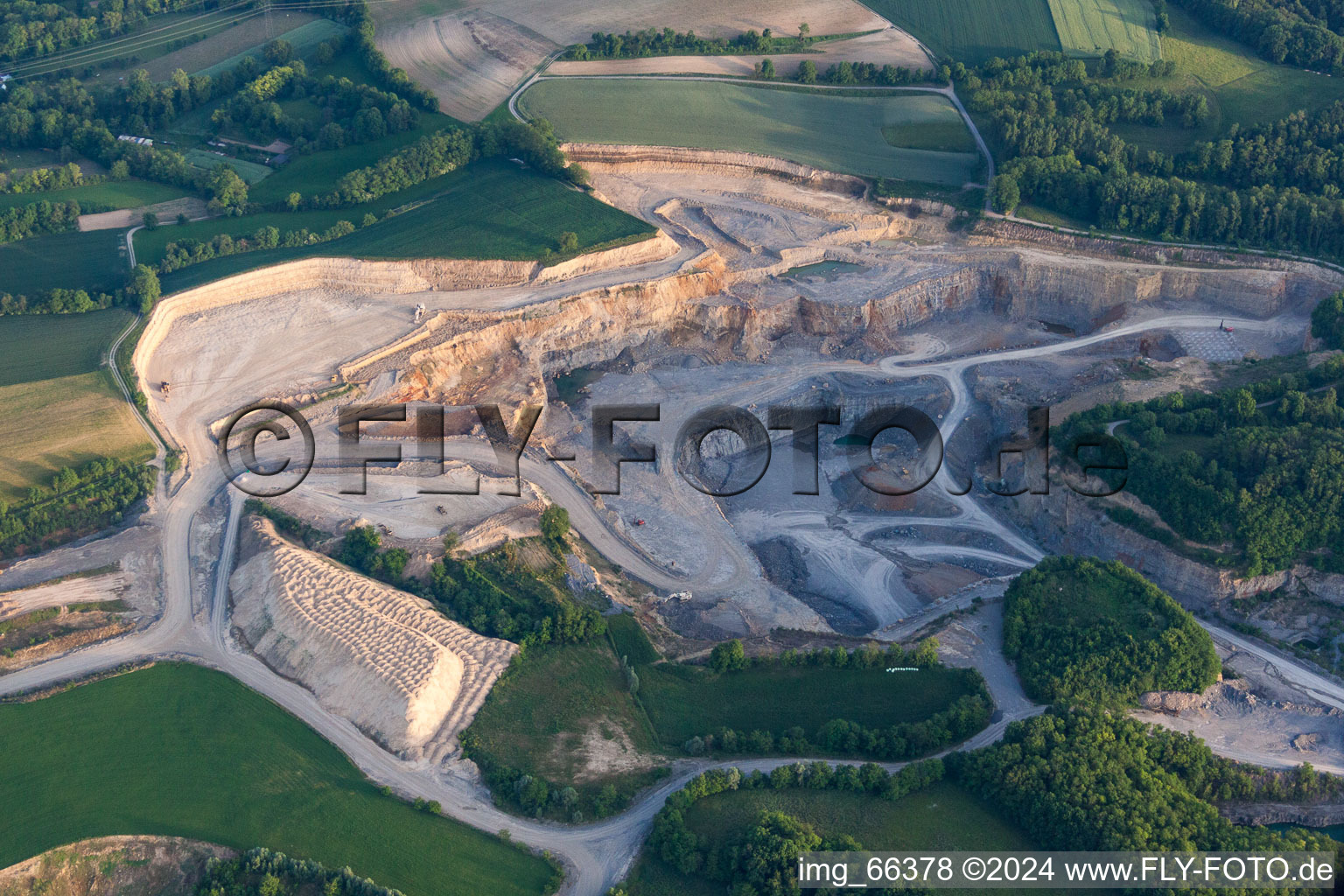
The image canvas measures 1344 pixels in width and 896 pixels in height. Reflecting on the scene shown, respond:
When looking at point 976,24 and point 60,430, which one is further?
point 976,24

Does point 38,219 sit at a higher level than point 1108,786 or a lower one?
higher

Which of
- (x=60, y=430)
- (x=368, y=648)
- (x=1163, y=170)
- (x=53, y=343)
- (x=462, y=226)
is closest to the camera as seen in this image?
(x=368, y=648)

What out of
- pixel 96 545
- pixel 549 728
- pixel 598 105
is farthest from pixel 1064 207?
pixel 96 545

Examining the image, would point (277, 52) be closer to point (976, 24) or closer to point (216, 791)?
point (976, 24)

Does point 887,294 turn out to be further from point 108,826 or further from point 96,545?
point 108,826

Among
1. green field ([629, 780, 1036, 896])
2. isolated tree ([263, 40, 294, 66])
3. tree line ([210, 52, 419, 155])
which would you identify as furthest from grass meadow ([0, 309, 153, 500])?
green field ([629, 780, 1036, 896])

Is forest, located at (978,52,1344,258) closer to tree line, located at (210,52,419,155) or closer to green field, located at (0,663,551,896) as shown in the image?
tree line, located at (210,52,419,155)

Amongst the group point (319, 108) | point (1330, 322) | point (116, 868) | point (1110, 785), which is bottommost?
point (116, 868)

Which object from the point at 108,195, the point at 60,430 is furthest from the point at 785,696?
the point at 108,195
